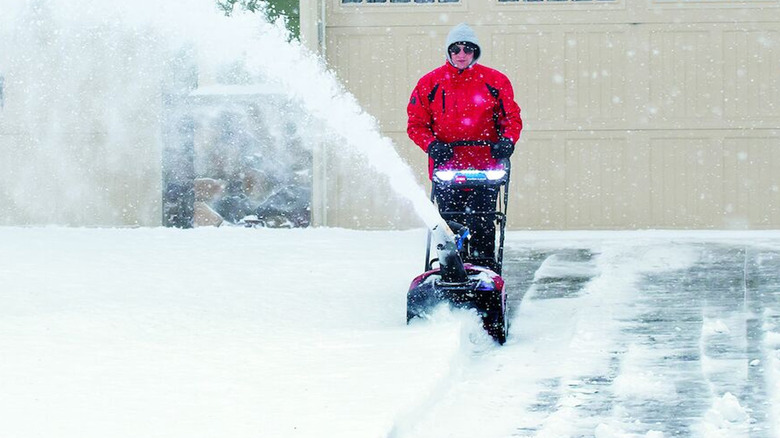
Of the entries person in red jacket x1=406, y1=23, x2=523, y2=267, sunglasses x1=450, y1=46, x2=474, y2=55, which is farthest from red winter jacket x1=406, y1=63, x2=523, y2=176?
sunglasses x1=450, y1=46, x2=474, y2=55

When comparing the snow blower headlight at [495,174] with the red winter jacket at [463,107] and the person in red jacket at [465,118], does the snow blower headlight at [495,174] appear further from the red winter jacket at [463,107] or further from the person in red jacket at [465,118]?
the red winter jacket at [463,107]

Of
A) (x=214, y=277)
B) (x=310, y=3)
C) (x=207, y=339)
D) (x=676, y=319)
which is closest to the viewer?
(x=207, y=339)

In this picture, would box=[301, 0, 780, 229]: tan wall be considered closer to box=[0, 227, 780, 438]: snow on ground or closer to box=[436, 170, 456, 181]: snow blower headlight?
box=[0, 227, 780, 438]: snow on ground

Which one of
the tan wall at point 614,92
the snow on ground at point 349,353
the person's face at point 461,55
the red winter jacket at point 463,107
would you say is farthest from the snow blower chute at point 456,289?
the tan wall at point 614,92

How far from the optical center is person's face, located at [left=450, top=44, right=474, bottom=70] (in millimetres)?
8125

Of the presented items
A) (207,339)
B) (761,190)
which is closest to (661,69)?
(761,190)

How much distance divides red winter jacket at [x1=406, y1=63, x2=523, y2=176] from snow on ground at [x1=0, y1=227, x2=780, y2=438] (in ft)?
3.52

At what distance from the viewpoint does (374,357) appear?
22.0 ft

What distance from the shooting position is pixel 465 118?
8.21 metres

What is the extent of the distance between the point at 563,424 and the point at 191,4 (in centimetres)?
911

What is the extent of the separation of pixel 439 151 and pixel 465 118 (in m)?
0.32

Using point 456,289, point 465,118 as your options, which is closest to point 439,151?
point 465,118

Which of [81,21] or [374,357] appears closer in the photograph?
[374,357]

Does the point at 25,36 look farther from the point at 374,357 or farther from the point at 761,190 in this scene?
the point at 374,357
